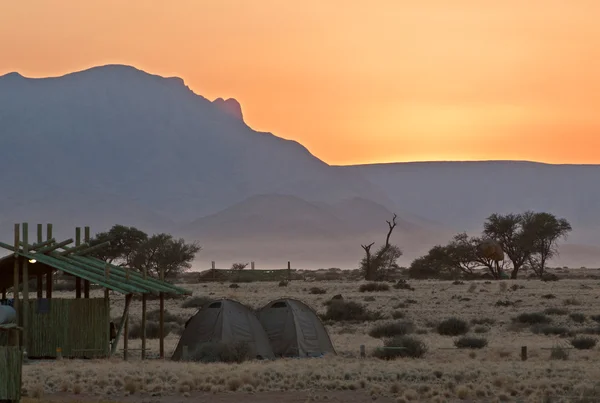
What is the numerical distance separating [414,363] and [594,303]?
27.0 metres

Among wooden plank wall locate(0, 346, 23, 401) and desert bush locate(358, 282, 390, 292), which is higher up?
desert bush locate(358, 282, 390, 292)

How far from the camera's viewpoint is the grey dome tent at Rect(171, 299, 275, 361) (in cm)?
3447

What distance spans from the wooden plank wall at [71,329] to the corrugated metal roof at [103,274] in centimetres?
90

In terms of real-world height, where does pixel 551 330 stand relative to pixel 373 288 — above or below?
below

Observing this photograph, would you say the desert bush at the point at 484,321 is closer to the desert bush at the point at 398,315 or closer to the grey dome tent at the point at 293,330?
the desert bush at the point at 398,315

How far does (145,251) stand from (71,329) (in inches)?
2242

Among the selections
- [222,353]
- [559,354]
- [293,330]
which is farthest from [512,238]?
[222,353]

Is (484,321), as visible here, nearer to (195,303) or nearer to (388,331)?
(388,331)

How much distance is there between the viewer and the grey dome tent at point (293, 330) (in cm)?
3519

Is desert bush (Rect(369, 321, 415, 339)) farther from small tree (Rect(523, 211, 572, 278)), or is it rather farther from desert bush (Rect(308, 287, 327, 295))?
small tree (Rect(523, 211, 572, 278))

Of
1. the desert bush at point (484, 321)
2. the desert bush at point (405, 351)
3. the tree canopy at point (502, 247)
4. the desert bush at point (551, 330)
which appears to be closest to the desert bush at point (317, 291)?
the desert bush at point (484, 321)

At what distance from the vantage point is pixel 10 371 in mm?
20922

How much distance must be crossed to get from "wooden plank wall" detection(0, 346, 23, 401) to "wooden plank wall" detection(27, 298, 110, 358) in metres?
13.3

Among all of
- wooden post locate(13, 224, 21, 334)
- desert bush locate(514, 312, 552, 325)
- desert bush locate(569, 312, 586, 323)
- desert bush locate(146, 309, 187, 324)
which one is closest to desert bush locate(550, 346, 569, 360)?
desert bush locate(514, 312, 552, 325)
